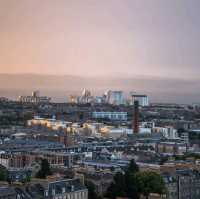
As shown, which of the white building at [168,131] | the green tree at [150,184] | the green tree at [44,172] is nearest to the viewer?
the green tree at [150,184]

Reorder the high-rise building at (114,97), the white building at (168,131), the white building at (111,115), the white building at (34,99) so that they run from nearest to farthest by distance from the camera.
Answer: the white building at (168,131) < the white building at (111,115) < the white building at (34,99) < the high-rise building at (114,97)

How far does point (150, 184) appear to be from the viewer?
16.7 meters

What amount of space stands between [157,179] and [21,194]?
3.68m

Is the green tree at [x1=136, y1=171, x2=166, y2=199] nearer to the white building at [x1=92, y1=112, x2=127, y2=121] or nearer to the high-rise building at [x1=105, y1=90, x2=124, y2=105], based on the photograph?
the white building at [x1=92, y1=112, x2=127, y2=121]

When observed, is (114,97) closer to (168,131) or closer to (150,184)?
(168,131)

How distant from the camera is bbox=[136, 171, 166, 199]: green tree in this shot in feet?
54.5

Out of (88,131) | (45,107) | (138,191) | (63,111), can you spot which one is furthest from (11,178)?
(45,107)

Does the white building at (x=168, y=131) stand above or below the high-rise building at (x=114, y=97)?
below

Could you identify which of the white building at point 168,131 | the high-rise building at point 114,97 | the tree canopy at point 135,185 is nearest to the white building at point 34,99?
the high-rise building at point 114,97

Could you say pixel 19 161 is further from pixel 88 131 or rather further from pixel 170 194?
pixel 88 131

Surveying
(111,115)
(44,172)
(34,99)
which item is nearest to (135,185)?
(44,172)

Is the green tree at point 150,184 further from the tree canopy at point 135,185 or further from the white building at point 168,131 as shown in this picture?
the white building at point 168,131

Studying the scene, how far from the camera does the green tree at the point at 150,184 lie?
1661 centimetres

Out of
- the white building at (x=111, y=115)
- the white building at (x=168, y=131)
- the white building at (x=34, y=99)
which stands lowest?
the white building at (x=168, y=131)
